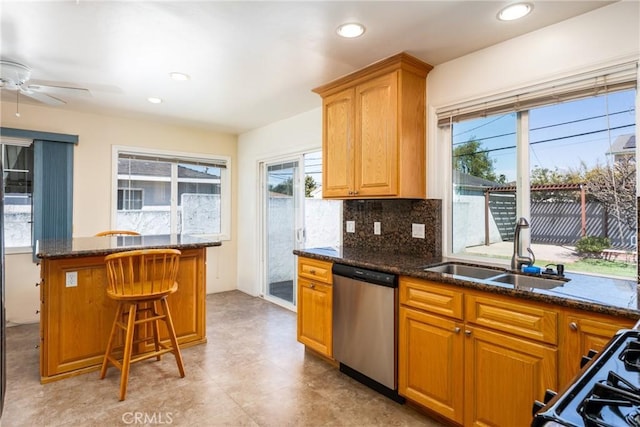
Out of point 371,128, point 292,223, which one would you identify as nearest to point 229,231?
point 292,223

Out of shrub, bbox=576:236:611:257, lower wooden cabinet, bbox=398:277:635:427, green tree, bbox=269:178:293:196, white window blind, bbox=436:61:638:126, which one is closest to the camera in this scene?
lower wooden cabinet, bbox=398:277:635:427

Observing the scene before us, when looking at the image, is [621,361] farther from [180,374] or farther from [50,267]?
[50,267]

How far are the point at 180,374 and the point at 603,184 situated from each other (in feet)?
10.2

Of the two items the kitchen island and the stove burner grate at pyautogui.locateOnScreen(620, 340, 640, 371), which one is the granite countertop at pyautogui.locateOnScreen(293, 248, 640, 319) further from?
the kitchen island

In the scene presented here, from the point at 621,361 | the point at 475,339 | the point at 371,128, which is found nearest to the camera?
the point at 621,361

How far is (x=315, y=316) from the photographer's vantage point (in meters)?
2.86

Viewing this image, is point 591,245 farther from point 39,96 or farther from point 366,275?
point 39,96

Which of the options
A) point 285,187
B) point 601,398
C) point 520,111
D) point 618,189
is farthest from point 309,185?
point 601,398

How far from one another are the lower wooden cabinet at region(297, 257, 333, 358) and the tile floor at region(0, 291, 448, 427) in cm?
19

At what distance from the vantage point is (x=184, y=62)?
106 inches

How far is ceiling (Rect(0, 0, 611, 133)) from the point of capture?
1.95m

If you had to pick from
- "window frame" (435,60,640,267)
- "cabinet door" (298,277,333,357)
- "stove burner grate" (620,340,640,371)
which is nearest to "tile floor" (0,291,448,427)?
"cabinet door" (298,277,333,357)

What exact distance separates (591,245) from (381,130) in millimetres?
1539

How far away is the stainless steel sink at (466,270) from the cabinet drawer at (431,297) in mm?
157
